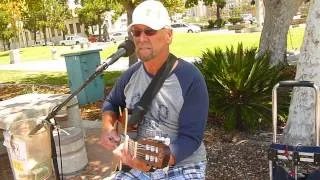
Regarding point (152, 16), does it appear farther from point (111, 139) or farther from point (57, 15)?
point (57, 15)

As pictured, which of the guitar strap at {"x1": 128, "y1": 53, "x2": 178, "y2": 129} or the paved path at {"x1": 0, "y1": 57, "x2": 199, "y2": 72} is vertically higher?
the guitar strap at {"x1": 128, "y1": 53, "x2": 178, "y2": 129}

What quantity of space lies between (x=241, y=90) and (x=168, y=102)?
169 inches

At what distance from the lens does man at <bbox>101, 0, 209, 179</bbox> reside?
279 cm

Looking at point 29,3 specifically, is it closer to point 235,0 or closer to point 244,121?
point 244,121

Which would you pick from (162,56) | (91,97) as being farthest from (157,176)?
(91,97)

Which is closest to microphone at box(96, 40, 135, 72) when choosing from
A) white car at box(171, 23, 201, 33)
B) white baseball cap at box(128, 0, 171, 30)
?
white baseball cap at box(128, 0, 171, 30)

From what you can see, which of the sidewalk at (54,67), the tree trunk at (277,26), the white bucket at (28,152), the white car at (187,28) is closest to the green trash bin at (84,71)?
the tree trunk at (277,26)

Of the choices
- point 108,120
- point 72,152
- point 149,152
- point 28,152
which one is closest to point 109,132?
point 108,120

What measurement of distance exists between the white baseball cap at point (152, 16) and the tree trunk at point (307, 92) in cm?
211

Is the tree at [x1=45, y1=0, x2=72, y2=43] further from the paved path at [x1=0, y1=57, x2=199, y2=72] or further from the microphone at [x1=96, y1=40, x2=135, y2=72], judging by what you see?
the microphone at [x1=96, y1=40, x2=135, y2=72]

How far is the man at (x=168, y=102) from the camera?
9.14 feet

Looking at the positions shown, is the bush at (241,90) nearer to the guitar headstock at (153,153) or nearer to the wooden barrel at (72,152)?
the wooden barrel at (72,152)

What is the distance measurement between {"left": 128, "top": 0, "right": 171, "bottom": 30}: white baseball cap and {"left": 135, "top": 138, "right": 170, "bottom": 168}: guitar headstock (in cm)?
72

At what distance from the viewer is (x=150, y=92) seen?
2877 millimetres
